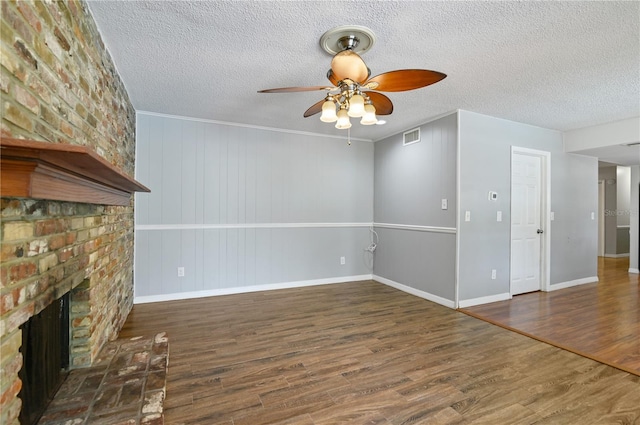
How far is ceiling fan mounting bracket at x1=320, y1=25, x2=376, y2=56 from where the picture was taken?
195cm

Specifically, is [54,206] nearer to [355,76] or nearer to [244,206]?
[355,76]

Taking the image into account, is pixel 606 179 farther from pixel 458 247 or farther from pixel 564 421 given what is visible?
pixel 564 421

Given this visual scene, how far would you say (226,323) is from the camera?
10.2ft

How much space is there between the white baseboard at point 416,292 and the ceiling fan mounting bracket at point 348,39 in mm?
3011

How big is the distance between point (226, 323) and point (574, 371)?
9.82ft

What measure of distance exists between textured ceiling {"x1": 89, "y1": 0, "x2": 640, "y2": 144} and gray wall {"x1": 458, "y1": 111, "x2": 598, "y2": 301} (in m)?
0.50

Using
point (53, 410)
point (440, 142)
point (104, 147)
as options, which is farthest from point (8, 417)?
point (440, 142)

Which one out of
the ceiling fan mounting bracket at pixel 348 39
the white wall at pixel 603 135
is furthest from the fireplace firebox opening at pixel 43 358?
the white wall at pixel 603 135

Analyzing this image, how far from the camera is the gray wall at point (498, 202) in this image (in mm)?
3652

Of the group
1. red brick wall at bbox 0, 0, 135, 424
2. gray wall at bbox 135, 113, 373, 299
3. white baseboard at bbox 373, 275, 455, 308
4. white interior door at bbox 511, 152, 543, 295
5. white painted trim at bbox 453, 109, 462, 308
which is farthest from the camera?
white interior door at bbox 511, 152, 543, 295

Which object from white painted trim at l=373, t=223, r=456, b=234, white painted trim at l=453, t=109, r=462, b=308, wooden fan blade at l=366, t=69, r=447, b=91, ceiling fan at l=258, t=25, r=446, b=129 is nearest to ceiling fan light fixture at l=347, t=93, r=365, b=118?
ceiling fan at l=258, t=25, r=446, b=129

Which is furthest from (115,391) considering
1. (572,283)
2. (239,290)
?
(572,283)

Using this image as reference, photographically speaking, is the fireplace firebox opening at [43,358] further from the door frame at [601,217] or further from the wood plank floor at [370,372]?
the door frame at [601,217]

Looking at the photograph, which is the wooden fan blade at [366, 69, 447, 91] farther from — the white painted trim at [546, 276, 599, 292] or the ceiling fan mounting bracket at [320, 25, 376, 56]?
the white painted trim at [546, 276, 599, 292]
